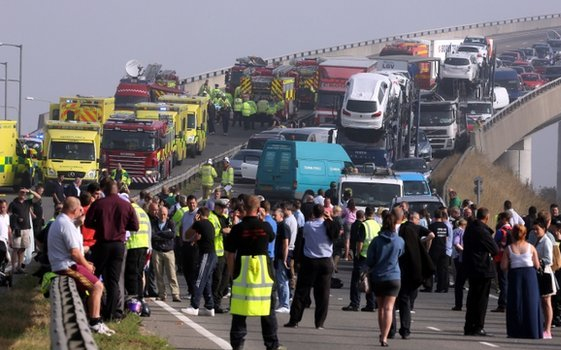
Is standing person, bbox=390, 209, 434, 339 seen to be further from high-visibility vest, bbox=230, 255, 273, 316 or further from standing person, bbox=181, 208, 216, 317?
high-visibility vest, bbox=230, 255, 273, 316

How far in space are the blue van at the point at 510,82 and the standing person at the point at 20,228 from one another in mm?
73744

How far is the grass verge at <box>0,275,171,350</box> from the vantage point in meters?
15.6

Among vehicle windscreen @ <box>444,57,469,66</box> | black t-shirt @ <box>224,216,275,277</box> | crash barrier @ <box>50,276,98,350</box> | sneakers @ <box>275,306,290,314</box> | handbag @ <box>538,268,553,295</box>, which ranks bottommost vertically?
sneakers @ <box>275,306,290,314</box>

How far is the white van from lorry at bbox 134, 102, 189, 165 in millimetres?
5933

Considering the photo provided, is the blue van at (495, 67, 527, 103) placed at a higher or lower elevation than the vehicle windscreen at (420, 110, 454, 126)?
A: higher

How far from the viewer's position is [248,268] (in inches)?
639

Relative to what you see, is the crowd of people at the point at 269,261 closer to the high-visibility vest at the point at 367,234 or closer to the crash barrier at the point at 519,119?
the high-visibility vest at the point at 367,234

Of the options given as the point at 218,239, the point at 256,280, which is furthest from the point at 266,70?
the point at 256,280

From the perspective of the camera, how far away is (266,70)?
3179 inches

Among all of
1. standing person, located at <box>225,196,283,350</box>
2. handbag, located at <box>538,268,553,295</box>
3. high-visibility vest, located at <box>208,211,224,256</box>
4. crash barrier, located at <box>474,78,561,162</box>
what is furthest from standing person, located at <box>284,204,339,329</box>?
crash barrier, located at <box>474,78,561,162</box>

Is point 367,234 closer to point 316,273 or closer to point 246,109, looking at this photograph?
point 316,273

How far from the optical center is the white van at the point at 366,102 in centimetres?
6175

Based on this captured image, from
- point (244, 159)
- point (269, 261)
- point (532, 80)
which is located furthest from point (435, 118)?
point (269, 261)

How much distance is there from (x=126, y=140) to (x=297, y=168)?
Answer: 25.7 ft
